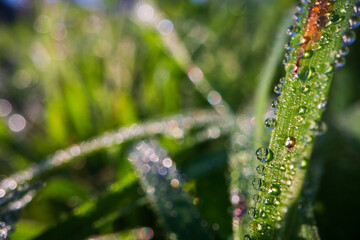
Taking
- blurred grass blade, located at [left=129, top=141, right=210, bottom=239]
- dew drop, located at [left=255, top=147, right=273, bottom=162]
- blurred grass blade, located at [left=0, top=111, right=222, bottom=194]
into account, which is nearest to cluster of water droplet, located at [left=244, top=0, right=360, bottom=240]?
dew drop, located at [left=255, top=147, right=273, bottom=162]

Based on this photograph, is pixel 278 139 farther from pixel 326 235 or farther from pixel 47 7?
pixel 47 7

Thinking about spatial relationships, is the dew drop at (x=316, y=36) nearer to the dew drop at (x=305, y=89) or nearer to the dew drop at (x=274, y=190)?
the dew drop at (x=305, y=89)

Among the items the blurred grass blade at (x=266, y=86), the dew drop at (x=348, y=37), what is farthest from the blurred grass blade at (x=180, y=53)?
the dew drop at (x=348, y=37)

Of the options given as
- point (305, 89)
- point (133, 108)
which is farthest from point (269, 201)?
point (133, 108)

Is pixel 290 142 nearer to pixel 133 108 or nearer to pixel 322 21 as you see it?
pixel 322 21

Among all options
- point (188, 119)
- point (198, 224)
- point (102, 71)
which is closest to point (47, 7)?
point (102, 71)
